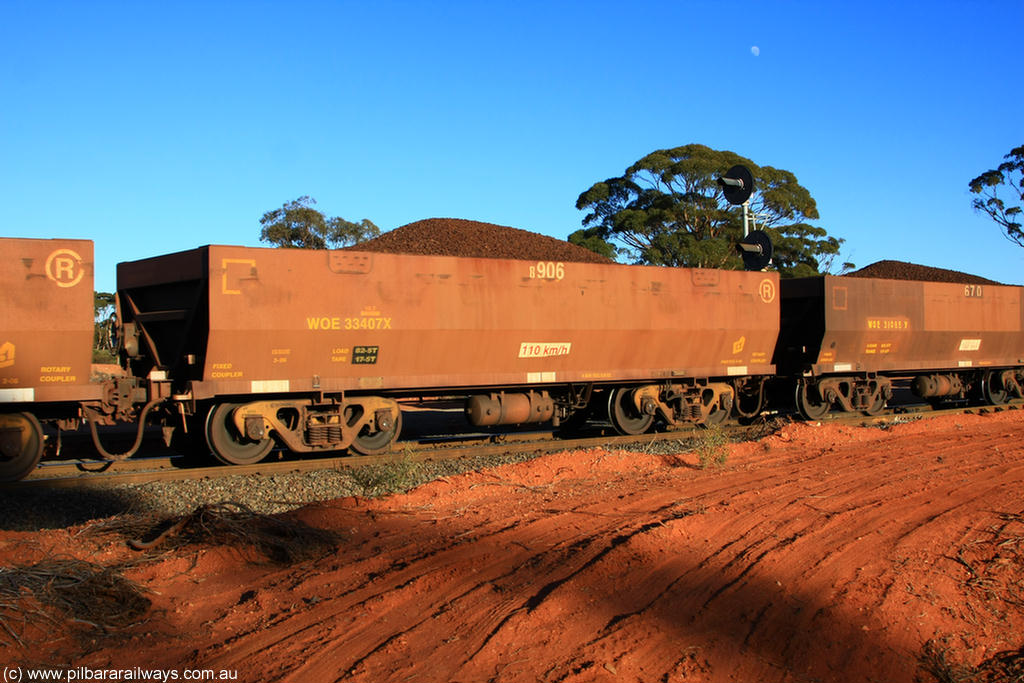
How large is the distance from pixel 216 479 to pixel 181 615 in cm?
543

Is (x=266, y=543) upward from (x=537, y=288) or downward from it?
downward

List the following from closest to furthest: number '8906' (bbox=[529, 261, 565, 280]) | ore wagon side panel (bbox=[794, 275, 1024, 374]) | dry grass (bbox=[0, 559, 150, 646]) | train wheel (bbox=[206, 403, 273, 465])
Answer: dry grass (bbox=[0, 559, 150, 646]), train wheel (bbox=[206, 403, 273, 465]), number '8906' (bbox=[529, 261, 565, 280]), ore wagon side panel (bbox=[794, 275, 1024, 374])

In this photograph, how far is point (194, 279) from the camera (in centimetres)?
1068

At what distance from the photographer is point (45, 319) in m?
9.95

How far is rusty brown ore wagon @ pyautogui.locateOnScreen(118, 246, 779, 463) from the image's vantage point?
35.6 ft

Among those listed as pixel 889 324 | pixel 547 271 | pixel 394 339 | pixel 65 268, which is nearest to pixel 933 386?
pixel 889 324

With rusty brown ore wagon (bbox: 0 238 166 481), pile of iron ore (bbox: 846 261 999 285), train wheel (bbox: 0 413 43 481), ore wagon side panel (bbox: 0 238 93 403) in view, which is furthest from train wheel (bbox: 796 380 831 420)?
pile of iron ore (bbox: 846 261 999 285)

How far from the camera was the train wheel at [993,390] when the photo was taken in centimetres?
2112

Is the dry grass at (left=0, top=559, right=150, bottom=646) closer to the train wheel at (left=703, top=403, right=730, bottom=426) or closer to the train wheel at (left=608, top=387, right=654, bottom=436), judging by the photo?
the train wheel at (left=608, top=387, right=654, bottom=436)

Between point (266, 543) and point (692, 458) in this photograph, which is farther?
point (692, 458)

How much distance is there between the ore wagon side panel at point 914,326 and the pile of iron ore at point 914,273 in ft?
95.1

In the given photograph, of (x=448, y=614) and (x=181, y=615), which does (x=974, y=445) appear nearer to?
(x=448, y=614)

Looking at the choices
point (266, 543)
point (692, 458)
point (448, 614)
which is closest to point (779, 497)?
point (692, 458)

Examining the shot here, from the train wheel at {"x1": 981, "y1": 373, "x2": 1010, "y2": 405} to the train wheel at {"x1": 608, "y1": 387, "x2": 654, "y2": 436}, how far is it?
11.7 metres
